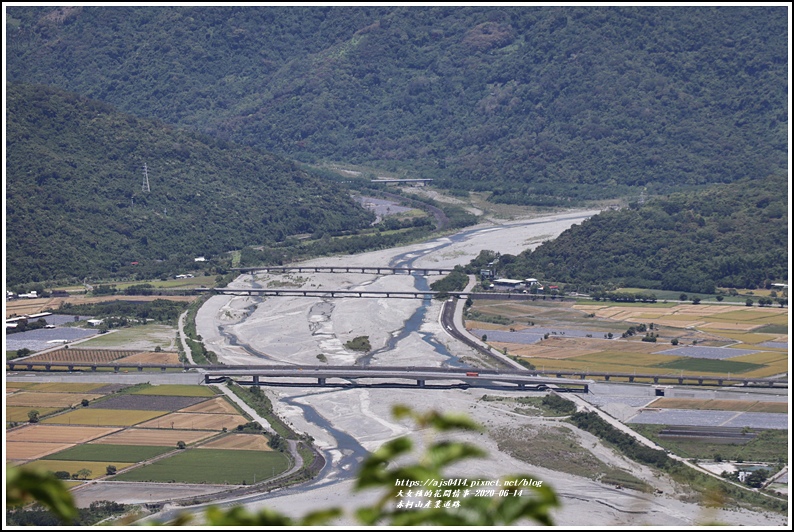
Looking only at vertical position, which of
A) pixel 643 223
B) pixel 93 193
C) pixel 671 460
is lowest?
pixel 671 460

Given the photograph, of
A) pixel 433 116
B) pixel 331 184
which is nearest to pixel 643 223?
pixel 331 184

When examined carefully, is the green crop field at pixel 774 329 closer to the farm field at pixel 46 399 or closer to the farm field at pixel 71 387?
the farm field at pixel 71 387

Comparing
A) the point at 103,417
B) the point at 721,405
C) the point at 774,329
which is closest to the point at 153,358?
the point at 103,417

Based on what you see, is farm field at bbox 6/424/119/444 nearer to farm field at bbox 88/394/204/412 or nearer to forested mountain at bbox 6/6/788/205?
farm field at bbox 88/394/204/412

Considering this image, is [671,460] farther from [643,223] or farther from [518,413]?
[643,223]

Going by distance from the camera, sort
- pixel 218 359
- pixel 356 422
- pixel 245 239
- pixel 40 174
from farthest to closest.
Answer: pixel 245 239 < pixel 40 174 < pixel 218 359 < pixel 356 422

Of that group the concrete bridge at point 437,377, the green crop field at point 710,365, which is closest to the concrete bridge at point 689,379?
the concrete bridge at point 437,377
